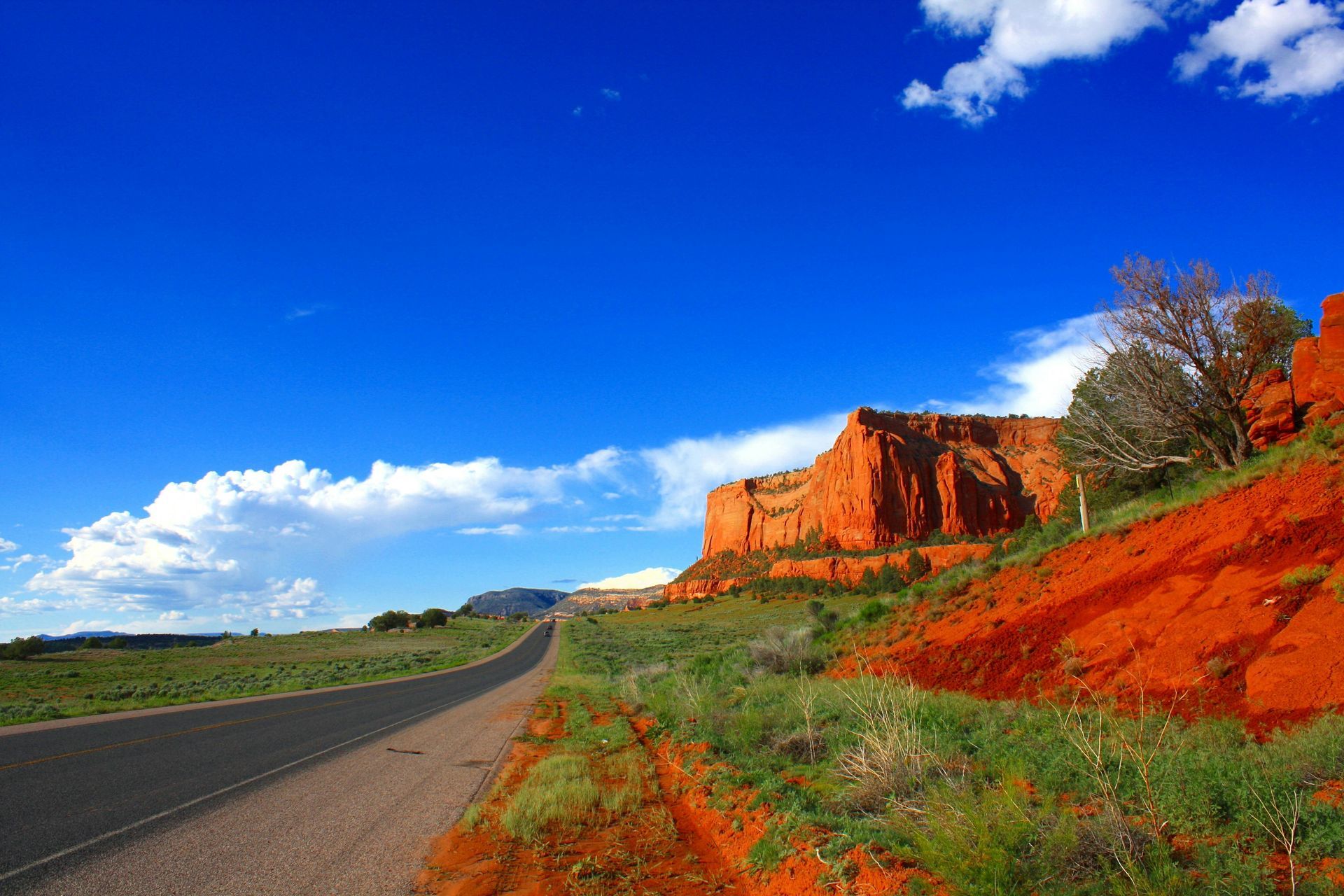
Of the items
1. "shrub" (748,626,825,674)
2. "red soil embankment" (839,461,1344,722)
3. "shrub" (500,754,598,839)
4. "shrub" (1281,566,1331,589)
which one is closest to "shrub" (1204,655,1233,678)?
"red soil embankment" (839,461,1344,722)

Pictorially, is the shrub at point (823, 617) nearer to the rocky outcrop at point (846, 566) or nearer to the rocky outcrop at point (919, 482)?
the rocky outcrop at point (846, 566)

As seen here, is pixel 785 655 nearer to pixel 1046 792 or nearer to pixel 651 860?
pixel 651 860

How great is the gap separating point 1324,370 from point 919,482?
84.3 m

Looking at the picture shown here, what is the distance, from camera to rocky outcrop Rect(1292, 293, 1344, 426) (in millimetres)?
15336

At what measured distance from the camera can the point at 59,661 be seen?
49312 mm

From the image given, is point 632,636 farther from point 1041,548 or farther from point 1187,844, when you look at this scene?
point 1187,844

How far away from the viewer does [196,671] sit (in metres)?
40.7

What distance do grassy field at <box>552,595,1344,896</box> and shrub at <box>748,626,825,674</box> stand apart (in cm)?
659

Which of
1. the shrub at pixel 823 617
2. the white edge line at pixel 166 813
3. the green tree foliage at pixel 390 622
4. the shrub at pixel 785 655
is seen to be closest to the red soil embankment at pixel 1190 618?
the shrub at pixel 785 655

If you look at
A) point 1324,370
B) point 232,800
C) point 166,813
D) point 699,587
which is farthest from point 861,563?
point 166,813

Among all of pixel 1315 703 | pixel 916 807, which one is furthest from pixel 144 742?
pixel 1315 703

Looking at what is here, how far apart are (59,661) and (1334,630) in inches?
2740

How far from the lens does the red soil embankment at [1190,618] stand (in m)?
7.98

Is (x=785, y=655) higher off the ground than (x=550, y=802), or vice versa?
(x=550, y=802)
